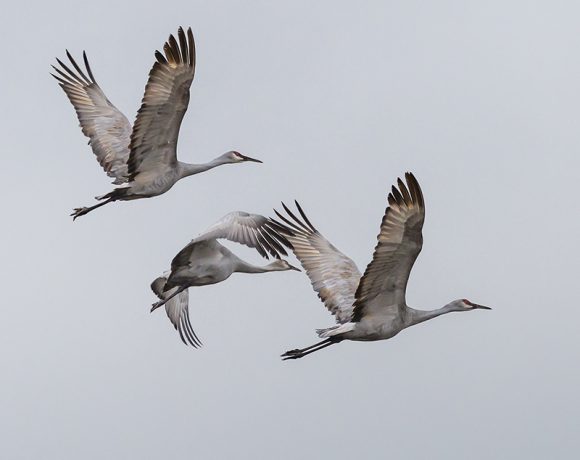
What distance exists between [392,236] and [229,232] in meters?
3.86

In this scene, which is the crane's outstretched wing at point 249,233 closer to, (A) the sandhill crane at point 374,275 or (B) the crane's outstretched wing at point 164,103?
(A) the sandhill crane at point 374,275

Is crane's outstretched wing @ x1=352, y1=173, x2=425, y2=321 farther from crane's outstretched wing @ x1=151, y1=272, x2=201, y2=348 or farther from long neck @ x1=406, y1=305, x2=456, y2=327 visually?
crane's outstretched wing @ x1=151, y1=272, x2=201, y2=348

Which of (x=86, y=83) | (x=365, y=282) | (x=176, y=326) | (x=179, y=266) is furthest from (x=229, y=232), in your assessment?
(x=86, y=83)

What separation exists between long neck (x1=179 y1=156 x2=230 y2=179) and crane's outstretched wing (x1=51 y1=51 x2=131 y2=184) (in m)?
1.49

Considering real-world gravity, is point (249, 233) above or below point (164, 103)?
below

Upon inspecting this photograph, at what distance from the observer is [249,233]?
24.5 meters

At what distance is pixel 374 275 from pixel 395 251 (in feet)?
2.88

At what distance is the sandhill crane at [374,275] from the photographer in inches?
821

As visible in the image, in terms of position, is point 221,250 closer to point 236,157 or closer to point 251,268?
point 251,268

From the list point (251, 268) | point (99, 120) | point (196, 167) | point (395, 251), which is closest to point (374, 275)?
point (395, 251)

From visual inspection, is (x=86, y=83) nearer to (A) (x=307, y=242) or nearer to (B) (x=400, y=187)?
(A) (x=307, y=242)

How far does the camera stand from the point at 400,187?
20812 mm

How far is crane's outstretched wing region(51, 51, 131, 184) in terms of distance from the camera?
1110 inches

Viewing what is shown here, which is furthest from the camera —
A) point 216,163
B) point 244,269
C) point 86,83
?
point 86,83
